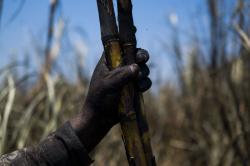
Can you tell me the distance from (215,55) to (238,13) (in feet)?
3.44

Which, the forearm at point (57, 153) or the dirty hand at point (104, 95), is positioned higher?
the dirty hand at point (104, 95)

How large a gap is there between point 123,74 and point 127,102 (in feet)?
0.29

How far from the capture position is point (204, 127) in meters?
6.13

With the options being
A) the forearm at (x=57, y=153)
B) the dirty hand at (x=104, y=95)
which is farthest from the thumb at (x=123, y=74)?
the forearm at (x=57, y=153)

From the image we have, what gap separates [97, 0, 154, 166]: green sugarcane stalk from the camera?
5.48 feet

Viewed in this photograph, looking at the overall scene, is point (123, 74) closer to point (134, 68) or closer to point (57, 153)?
point (134, 68)

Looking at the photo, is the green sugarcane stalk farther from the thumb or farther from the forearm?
the forearm

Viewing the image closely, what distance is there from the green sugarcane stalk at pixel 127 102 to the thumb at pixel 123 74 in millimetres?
25

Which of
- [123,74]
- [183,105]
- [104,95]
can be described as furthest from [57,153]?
[183,105]

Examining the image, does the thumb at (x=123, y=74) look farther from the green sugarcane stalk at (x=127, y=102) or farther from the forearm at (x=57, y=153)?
the forearm at (x=57, y=153)

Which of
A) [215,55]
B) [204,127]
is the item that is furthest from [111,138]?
[204,127]

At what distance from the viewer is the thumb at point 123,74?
168 cm

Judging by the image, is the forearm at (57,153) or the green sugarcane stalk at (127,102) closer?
the green sugarcane stalk at (127,102)

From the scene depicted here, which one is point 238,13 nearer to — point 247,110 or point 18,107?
point 247,110
